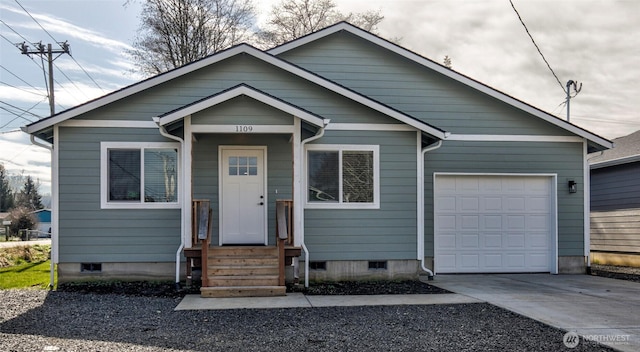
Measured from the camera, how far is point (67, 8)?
1495cm

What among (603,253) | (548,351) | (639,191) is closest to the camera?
(548,351)

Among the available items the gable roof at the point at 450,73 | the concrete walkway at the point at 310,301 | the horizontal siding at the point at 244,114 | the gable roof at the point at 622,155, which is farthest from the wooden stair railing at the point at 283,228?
the gable roof at the point at 622,155

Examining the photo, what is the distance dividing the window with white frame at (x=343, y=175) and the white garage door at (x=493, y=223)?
1.92 metres

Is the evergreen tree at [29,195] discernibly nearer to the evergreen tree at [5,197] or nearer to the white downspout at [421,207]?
the evergreen tree at [5,197]

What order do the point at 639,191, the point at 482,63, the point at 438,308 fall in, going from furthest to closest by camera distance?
the point at 482,63
the point at 639,191
the point at 438,308

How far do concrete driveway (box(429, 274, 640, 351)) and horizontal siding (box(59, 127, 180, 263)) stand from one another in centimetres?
521

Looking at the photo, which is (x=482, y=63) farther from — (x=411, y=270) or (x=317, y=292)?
(x=317, y=292)

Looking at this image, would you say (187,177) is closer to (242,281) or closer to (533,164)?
(242,281)

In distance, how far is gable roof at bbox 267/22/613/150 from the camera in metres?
11.4

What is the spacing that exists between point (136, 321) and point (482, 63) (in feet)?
45.3

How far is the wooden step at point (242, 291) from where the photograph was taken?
8391 millimetres

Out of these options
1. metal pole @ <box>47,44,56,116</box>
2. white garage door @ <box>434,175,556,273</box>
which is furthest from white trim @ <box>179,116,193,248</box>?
metal pole @ <box>47,44,56,116</box>

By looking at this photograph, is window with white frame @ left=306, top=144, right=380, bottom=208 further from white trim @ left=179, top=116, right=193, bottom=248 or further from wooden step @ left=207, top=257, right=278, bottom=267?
white trim @ left=179, top=116, right=193, bottom=248

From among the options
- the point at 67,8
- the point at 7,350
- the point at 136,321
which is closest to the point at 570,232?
the point at 136,321
